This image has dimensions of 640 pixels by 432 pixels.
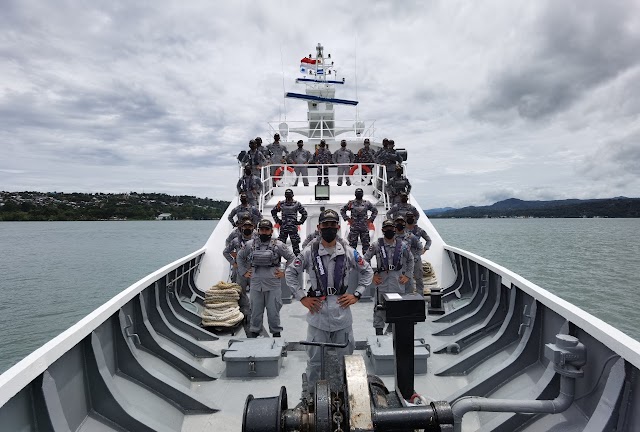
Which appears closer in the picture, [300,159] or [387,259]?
[387,259]

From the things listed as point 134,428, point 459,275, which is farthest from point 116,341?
point 459,275

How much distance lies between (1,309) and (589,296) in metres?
21.5

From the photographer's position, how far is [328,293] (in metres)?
3.74

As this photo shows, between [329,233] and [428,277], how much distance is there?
14.8 feet

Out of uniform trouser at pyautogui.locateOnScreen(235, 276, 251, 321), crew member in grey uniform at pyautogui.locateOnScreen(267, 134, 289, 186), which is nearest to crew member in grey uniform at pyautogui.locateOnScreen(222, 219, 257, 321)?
uniform trouser at pyautogui.locateOnScreen(235, 276, 251, 321)

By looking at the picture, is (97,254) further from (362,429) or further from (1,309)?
(362,429)

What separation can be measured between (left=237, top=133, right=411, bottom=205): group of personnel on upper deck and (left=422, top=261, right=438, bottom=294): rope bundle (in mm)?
1420

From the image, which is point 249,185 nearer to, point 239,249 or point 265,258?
point 239,249

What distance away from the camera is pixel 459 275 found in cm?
798

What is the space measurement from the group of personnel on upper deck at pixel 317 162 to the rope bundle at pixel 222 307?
3261mm

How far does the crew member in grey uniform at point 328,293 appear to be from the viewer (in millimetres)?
3668

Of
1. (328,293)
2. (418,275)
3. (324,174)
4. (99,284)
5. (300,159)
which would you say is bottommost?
(99,284)

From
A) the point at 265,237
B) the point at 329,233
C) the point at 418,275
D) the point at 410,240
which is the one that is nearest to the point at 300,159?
the point at 418,275

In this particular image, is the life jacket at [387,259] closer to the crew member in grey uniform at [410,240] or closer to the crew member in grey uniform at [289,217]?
the crew member in grey uniform at [410,240]
